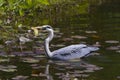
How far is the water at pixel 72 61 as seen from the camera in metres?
10.5

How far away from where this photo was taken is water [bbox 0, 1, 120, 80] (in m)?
10.5

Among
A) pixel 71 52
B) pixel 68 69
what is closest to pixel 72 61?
pixel 71 52

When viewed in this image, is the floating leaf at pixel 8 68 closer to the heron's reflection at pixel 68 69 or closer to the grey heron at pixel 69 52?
the heron's reflection at pixel 68 69

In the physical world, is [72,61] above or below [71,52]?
below

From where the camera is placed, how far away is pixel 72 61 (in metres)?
12.2

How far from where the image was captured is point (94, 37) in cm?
1503

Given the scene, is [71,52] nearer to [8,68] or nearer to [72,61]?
[72,61]

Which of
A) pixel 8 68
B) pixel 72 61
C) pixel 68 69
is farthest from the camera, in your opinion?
pixel 72 61

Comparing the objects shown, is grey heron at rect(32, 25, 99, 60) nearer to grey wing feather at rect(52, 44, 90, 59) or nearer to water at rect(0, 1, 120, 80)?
grey wing feather at rect(52, 44, 90, 59)

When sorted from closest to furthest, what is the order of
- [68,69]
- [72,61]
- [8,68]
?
[8,68] → [68,69] → [72,61]

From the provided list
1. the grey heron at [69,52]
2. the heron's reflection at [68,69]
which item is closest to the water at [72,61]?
the heron's reflection at [68,69]

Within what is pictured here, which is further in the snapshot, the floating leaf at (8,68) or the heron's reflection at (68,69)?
the floating leaf at (8,68)

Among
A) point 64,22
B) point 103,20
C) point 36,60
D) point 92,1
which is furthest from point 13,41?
point 92,1

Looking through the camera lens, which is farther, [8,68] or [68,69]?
[68,69]
